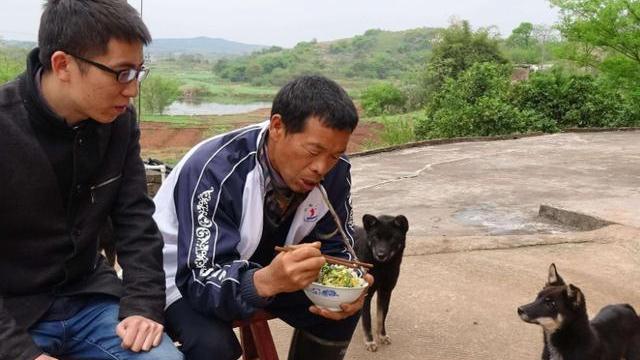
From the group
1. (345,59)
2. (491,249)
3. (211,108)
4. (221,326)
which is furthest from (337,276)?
(345,59)

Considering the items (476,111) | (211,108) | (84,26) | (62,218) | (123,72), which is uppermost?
(84,26)

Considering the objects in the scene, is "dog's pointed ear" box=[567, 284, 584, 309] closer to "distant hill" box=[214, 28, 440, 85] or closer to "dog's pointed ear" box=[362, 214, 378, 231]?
"dog's pointed ear" box=[362, 214, 378, 231]

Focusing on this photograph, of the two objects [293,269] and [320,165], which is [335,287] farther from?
[320,165]

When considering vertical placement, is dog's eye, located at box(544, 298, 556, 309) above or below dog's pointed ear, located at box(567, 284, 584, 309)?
below

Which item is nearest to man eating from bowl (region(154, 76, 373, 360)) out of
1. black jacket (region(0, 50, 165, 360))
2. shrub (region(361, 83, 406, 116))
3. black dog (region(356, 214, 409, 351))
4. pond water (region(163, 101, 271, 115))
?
black jacket (region(0, 50, 165, 360))

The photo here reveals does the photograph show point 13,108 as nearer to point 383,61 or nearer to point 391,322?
point 391,322

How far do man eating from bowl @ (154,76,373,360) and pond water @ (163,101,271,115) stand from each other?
50780mm

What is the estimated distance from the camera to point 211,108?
6166 centimetres

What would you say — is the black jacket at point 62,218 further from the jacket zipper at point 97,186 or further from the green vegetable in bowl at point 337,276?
the green vegetable in bowl at point 337,276

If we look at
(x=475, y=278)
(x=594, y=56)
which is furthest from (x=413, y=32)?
(x=475, y=278)

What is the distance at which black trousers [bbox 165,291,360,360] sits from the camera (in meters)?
2.24

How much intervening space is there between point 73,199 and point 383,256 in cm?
212

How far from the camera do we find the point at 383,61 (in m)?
93.8

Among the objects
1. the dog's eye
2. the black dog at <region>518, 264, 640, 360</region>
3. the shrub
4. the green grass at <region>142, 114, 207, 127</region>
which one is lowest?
the green grass at <region>142, 114, 207, 127</region>
